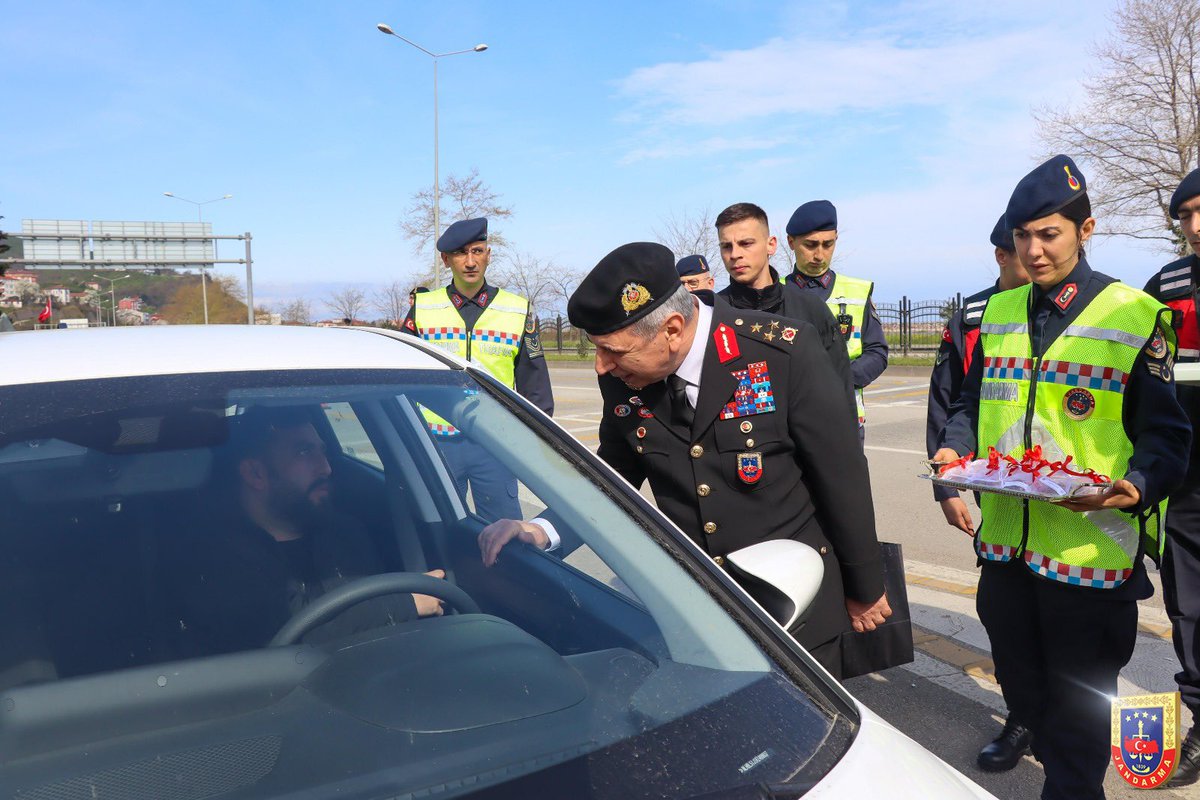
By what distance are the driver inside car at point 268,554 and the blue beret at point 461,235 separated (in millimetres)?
3332

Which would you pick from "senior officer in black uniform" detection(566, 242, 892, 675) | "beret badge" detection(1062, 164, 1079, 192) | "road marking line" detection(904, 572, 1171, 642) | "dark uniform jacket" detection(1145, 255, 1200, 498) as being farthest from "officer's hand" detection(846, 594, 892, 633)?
"road marking line" detection(904, 572, 1171, 642)

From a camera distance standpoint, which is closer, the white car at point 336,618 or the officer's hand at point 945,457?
the white car at point 336,618

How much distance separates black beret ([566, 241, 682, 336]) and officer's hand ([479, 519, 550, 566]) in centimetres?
53

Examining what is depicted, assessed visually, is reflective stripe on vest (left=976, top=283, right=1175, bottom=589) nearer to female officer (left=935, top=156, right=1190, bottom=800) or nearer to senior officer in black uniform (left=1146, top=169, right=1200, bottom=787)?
female officer (left=935, top=156, right=1190, bottom=800)

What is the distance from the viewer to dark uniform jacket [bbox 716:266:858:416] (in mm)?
3172

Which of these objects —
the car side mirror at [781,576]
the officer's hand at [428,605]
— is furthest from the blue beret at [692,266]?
the officer's hand at [428,605]

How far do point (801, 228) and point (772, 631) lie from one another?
3.65 metres

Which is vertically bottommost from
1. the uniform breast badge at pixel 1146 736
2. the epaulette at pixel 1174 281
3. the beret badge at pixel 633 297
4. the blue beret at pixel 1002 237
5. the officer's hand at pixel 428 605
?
the uniform breast badge at pixel 1146 736

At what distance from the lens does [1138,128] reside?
20.5m

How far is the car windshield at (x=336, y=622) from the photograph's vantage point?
1.25m

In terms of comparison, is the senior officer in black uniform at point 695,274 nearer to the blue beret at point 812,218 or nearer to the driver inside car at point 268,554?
the blue beret at point 812,218

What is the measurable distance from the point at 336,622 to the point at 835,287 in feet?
13.1

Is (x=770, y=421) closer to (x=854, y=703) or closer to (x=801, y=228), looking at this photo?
(x=854, y=703)

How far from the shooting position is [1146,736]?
2.51m
